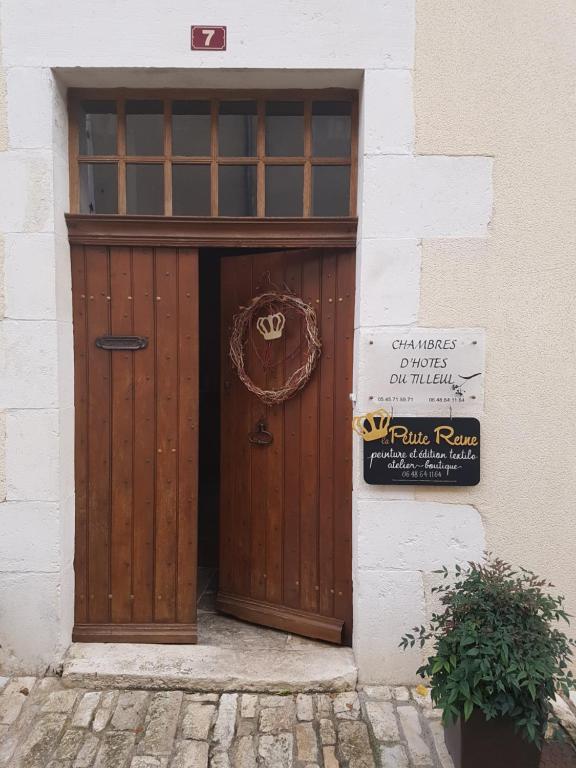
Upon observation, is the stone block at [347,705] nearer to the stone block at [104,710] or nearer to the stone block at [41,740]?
the stone block at [104,710]

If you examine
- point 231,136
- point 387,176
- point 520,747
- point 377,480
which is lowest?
point 520,747

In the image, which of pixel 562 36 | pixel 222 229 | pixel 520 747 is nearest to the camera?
pixel 520 747

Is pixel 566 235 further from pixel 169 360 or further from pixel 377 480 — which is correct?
pixel 169 360

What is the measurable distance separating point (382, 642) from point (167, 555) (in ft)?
4.21

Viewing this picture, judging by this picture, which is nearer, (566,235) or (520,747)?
(520,747)

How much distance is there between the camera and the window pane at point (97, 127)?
3188mm

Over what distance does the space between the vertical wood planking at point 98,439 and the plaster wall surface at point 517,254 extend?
1770 millimetres

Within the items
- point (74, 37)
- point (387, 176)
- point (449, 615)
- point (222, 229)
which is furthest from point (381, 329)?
point (74, 37)

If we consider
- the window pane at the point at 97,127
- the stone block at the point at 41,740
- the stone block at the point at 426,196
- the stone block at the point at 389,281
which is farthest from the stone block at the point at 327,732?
the window pane at the point at 97,127

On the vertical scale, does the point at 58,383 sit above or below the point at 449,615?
above

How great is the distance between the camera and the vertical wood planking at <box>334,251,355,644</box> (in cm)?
320

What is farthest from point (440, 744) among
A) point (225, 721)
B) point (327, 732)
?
point (225, 721)

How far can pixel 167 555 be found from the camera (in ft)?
10.7

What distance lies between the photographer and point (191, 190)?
10.5ft
